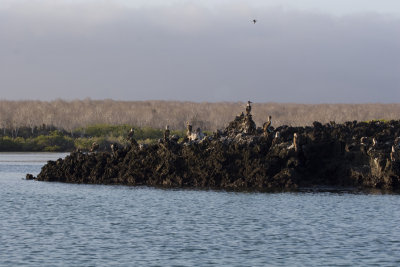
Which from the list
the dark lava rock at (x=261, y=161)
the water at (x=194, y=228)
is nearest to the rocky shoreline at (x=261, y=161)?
the dark lava rock at (x=261, y=161)

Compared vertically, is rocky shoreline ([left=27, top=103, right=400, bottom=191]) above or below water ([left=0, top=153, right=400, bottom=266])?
above

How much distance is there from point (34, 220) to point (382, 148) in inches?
944

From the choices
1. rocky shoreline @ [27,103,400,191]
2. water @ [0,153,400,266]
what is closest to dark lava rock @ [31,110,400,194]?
rocky shoreline @ [27,103,400,191]

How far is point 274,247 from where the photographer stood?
90.8ft

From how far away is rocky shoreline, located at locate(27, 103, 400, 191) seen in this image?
4844 cm

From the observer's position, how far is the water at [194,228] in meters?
25.5

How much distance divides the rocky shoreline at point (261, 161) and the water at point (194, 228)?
3.49m

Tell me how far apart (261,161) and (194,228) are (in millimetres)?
17210

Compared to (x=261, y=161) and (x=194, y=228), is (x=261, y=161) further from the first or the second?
(x=194, y=228)

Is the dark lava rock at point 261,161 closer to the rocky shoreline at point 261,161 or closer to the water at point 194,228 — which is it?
the rocky shoreline at point 261,161

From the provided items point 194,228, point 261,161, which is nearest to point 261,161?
point 261,161

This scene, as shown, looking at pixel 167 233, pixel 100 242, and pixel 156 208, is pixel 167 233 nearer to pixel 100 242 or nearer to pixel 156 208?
pixel 100 242

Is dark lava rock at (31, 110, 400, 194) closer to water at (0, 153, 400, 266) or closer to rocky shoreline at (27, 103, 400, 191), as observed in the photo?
rocky shoreline at (27, 103, 400, 191)

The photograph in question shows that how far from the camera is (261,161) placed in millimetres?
48906
